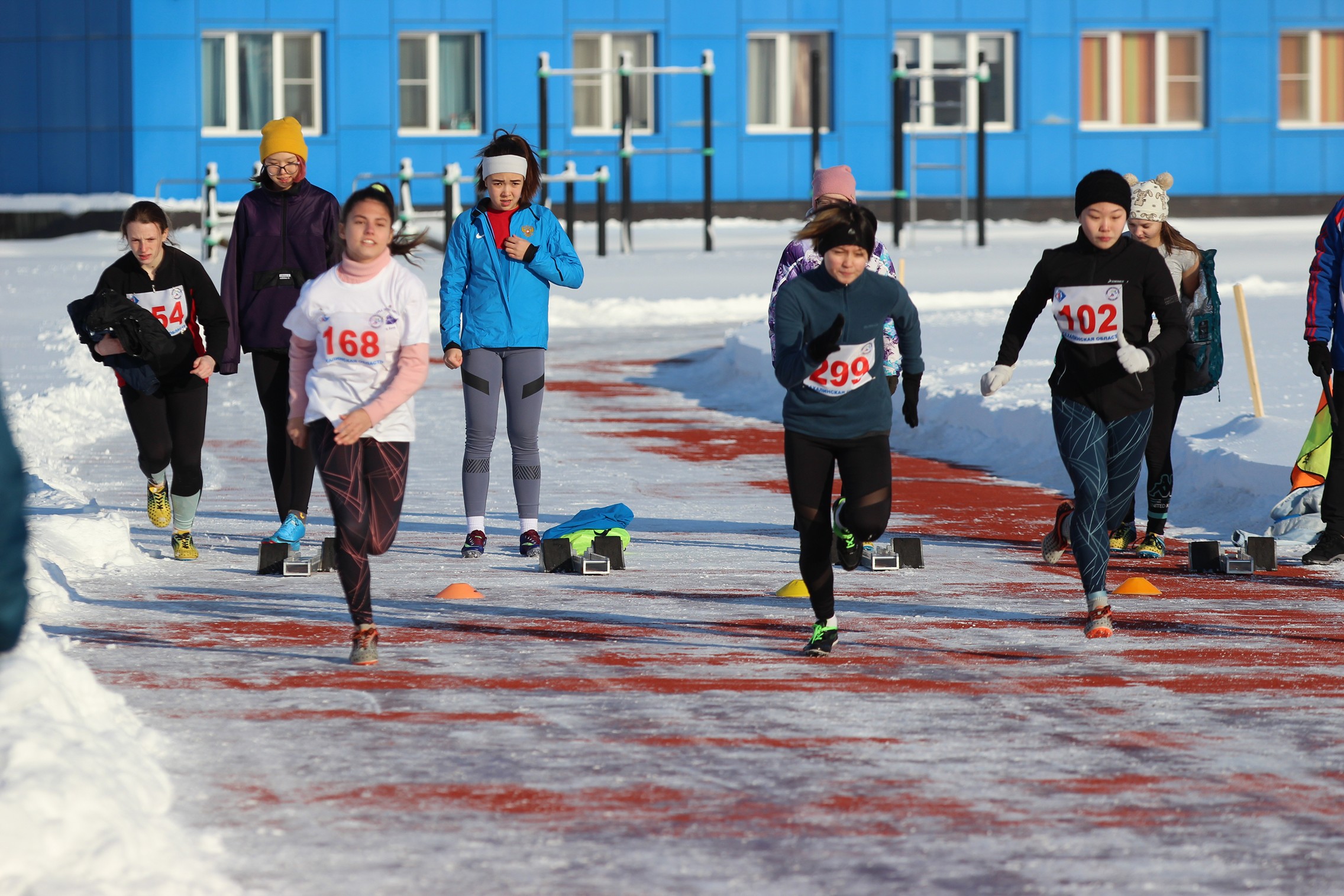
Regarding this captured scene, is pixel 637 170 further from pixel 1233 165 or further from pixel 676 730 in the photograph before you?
pixel 676 730

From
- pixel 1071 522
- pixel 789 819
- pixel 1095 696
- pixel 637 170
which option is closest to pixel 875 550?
pixel 1071 522

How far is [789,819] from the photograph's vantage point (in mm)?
5070

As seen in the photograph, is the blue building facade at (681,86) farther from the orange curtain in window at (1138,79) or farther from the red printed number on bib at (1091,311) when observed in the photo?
the red printed number on bib at (1091,311)

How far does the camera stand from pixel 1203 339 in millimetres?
9484

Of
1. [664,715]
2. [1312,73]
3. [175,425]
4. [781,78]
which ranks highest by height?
[1312,73]

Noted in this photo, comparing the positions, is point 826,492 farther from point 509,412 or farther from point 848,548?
point 509,412

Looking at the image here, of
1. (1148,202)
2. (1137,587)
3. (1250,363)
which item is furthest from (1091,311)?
(1250,363)

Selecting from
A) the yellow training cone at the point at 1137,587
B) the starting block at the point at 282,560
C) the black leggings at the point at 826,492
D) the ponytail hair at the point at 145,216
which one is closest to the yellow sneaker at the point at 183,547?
the starting block at the point at 282,560

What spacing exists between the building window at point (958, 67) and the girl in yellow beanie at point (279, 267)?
2939 centimetres

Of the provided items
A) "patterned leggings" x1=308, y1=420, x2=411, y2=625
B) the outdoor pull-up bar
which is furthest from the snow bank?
the outdoor pull-up bar

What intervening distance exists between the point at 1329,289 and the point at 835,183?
2.34m

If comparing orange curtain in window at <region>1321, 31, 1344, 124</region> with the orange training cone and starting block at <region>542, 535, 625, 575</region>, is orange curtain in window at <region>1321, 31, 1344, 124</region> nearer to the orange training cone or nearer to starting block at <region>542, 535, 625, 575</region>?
starting block at <region>542, 535, 625, 575</region>

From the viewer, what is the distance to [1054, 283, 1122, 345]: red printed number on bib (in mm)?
7547

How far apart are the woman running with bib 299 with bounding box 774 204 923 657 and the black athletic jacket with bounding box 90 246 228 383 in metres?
3.24
